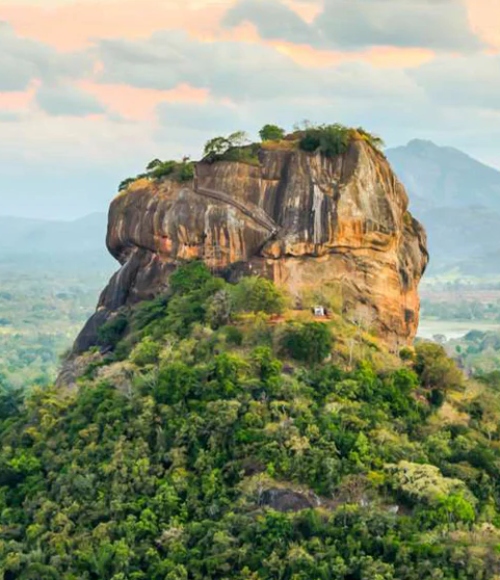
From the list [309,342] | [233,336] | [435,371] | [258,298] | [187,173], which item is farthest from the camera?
[187,173]

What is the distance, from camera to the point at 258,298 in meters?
34.0

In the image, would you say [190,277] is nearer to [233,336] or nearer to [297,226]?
[297,226]

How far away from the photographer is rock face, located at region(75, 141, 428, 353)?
3656cm

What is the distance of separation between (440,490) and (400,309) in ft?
45.7

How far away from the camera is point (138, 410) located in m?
29.6

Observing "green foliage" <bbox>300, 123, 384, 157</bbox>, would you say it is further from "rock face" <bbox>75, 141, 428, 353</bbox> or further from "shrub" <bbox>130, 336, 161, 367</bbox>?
"shrub" <bbox>130, 336, 161, 367</bbox>

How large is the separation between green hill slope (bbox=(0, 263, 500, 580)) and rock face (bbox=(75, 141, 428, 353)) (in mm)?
2622

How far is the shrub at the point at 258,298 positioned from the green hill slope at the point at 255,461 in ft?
0.15

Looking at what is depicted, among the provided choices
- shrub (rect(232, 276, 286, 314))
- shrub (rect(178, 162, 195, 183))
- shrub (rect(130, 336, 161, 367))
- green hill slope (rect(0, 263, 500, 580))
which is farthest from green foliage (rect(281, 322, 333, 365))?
shrub (rect(178, 162, 195, 183))

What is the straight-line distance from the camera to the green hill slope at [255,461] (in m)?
24.0

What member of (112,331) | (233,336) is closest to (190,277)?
(112,331)

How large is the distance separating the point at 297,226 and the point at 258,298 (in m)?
3.89

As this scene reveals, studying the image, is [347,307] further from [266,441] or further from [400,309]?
[266,441]

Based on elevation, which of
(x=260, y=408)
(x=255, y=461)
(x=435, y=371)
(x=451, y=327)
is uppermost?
(x=435, y=371)
